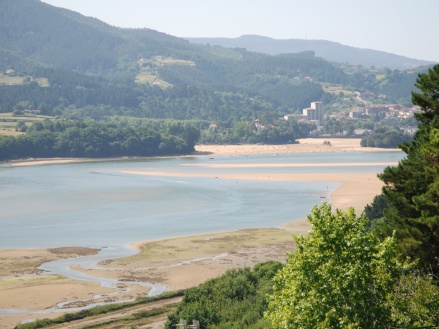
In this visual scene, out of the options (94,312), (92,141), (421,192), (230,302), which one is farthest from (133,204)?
(92,141)

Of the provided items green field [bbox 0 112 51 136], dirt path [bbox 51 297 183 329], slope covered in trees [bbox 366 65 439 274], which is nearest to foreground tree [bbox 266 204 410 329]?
slope covered in trees [bbox 366 65 439 274]

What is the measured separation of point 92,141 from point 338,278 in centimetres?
12412

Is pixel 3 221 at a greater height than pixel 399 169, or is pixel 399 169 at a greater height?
pixel 399 169

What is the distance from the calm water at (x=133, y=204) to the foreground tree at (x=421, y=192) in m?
29.5

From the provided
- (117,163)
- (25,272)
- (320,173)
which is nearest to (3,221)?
(25,272)

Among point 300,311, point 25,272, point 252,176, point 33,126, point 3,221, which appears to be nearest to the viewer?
point 300,311

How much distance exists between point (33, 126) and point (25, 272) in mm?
102083

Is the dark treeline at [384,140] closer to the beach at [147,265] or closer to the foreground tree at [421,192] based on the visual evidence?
the beach at [147,265]

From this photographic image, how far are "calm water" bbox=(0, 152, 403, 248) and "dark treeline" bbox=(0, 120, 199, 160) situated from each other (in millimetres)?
18792

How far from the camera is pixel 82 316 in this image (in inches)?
1366

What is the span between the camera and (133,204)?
71.4 meters

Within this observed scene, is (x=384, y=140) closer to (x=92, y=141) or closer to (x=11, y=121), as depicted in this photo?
(x=92, y=141)

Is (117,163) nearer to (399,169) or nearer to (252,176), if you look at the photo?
Answer: (252,176)

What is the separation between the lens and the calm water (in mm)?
56531
